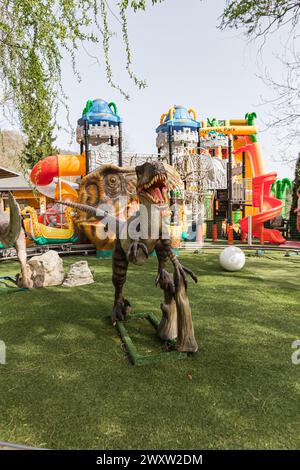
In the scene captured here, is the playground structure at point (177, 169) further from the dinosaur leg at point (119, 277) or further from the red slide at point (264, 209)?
the dinosaur leg at point (119, 277)

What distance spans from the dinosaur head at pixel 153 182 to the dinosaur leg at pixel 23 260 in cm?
312

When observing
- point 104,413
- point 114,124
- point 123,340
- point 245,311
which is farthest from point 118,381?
point 114,124

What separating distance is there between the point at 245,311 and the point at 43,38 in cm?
413

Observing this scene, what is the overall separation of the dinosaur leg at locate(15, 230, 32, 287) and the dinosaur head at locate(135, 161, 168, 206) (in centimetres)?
312

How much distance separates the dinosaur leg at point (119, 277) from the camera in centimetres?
384

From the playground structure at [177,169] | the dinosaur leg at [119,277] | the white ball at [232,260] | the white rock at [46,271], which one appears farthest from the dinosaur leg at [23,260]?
the white ball at [232,260]

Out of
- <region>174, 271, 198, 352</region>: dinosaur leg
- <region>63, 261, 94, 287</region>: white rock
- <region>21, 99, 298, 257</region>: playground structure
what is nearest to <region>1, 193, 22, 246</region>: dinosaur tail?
<region>174, 271, 198, 352</region>: dinosaur leg

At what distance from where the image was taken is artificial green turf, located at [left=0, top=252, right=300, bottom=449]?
209 cm

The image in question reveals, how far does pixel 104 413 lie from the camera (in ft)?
7.61

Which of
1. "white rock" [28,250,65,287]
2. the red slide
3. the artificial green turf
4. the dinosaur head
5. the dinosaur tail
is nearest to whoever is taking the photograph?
the artificial green turf

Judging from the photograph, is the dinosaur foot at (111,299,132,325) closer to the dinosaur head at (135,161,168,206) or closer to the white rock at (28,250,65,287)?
the dinosaur head at (135,161,168,206)

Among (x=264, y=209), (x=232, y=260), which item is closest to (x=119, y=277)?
(x=232, y=260)

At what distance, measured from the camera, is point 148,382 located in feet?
9.04

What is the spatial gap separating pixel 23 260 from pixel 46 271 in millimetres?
694
